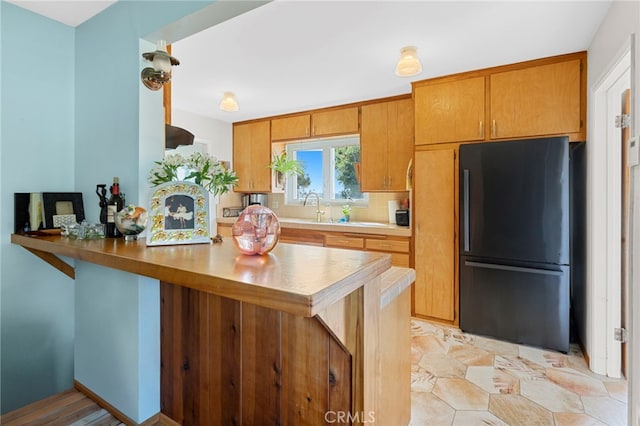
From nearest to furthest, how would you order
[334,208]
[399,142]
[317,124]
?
[399,142]
[317,124]
[334,208]

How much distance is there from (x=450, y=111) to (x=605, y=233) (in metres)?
1.50

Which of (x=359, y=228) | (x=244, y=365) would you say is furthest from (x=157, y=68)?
(x=359, y=228)

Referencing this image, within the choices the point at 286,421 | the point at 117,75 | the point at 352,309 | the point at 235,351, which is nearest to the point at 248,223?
the point at 352,309

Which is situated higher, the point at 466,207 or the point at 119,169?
the point at 119,169

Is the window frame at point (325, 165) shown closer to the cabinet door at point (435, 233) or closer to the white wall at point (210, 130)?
the white wall at point (210, 130)

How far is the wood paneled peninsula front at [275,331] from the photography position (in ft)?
2.73

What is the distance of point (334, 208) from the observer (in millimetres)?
4184

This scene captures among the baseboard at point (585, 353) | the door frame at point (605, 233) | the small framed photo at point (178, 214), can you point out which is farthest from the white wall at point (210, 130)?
the baseboard at point (585, 353)

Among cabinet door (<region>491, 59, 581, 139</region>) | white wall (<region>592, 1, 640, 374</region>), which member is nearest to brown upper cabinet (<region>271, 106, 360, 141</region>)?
cabinet door (<region>491, 59, 581, 139</region>)

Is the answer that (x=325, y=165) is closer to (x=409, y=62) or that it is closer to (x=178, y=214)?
(x=409, y=62)

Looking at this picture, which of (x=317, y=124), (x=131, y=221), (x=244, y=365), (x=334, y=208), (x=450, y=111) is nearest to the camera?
(x=244, y=365)

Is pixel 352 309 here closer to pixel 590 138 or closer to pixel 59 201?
pixel 59 201

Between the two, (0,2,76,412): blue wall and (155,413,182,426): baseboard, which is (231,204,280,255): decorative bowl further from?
(0,2,76,412): blue wall

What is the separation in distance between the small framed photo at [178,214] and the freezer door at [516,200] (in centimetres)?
222
